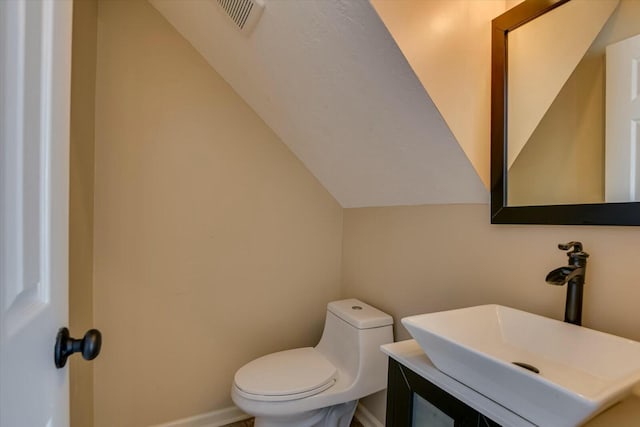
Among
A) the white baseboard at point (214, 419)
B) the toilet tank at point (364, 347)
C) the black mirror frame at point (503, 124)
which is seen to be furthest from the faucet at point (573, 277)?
the white baseboard at point (214, 419)

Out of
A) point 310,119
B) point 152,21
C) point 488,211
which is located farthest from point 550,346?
point 152,21

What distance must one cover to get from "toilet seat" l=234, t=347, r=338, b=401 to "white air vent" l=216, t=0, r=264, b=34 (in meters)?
1.55

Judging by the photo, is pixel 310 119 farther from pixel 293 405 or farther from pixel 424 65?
pixel 293 405

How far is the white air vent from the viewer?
46.9 inches

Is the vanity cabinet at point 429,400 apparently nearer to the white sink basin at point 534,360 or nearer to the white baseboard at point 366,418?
the white sink basin at point 534,360

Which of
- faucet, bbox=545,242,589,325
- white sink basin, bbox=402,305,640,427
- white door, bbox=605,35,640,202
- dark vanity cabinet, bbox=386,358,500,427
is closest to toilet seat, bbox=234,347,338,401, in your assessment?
dark vanity cabinet, bbox=386,358,500,427

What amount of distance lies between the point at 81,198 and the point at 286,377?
3.87ft

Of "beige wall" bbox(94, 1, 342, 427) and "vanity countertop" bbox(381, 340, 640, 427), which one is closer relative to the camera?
"vanity countertop" bbox(381, 340, 640, 427)

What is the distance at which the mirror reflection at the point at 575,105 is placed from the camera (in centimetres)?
83

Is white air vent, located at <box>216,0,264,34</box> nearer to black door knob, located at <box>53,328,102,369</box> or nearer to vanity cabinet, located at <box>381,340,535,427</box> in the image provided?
black door knob, located at <box>53,328,102,369</box>

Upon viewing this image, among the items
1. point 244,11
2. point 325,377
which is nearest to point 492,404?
point 325,377

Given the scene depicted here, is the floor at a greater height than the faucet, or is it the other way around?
the faucet

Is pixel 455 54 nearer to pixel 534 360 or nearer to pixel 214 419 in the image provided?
pixel 534 360

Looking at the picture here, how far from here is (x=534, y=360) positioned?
2.72 feet
